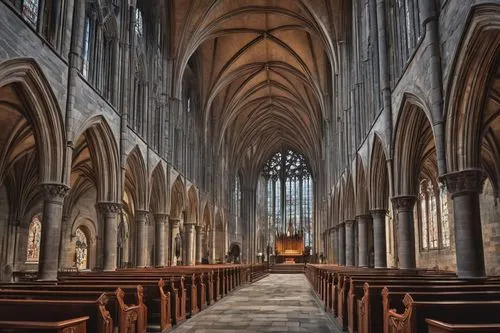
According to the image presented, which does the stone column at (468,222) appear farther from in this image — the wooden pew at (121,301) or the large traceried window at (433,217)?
the large traceried window at (433,217)

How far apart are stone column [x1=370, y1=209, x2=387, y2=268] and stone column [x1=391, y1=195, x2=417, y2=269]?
3.57m

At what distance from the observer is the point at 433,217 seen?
27109 millimetres

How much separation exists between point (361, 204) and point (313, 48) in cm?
1591

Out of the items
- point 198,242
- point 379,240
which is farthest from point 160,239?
point 379,240

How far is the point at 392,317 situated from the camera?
6188mm

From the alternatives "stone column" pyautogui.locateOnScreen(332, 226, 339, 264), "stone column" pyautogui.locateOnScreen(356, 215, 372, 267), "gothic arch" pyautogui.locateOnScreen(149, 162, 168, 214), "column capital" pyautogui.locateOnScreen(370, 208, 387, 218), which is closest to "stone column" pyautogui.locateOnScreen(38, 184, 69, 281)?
"column capital" pyautogui.locateOnScreen(370, 208, 387, 218)

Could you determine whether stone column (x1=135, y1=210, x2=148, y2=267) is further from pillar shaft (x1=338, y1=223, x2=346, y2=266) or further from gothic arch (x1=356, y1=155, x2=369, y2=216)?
pillar shaft (x1=338, y1=223, x2=346, y2=266)

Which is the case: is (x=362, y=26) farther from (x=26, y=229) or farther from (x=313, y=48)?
(x=26, y=229)

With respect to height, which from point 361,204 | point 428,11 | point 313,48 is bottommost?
point 361,204

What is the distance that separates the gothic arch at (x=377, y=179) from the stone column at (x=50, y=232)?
12.2 m

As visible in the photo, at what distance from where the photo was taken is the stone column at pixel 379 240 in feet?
63.1

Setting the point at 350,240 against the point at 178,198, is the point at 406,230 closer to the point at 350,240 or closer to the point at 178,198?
the point at 350,240

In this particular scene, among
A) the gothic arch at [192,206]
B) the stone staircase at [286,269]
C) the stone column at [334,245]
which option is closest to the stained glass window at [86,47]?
the gothic arch at [192,206]

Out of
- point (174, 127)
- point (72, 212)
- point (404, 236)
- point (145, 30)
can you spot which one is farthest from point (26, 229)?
point (404, 236)
